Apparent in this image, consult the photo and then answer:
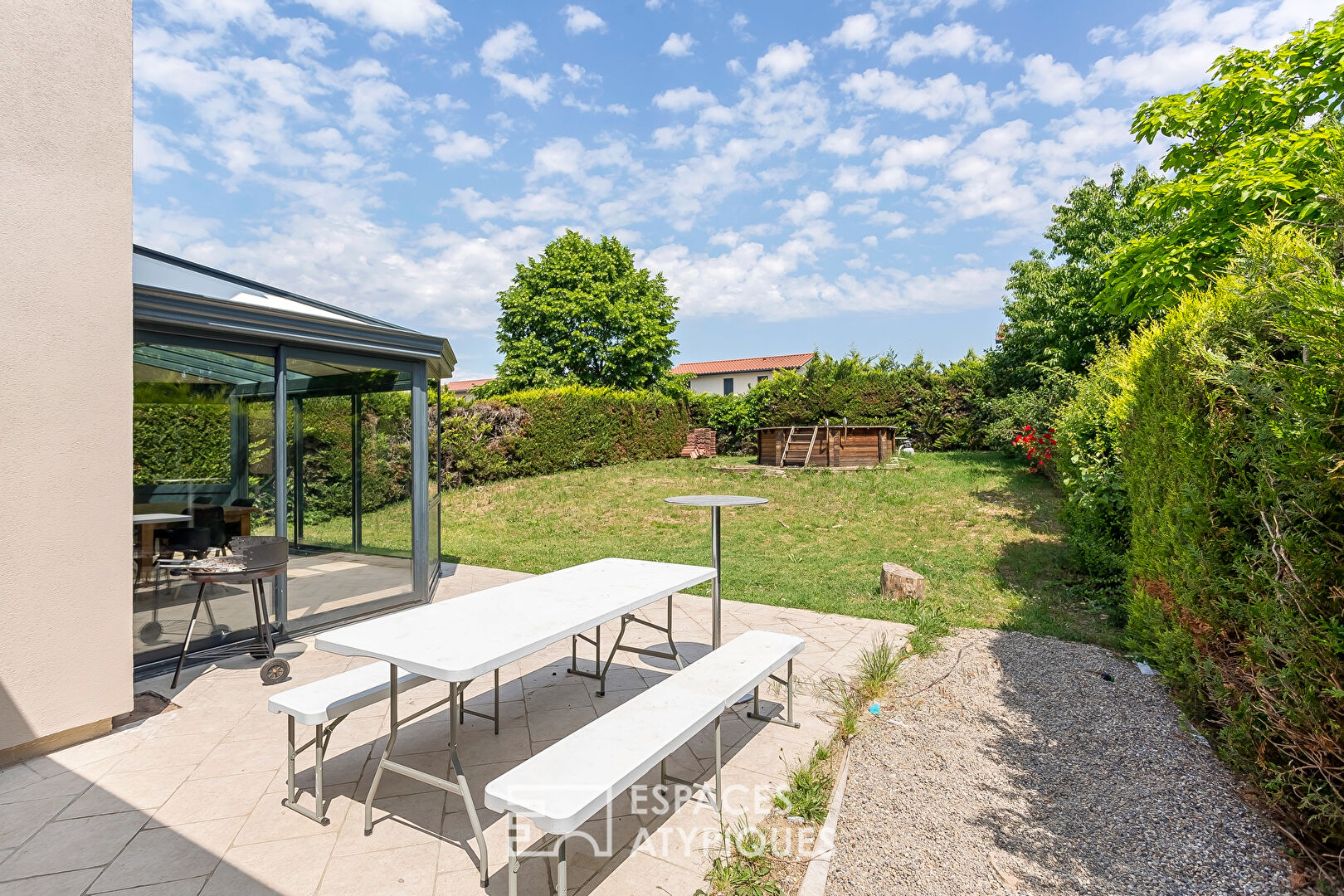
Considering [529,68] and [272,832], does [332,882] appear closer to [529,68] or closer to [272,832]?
[272,832]

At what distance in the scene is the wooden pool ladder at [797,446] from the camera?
16078mm

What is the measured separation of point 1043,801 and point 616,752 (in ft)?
6.98

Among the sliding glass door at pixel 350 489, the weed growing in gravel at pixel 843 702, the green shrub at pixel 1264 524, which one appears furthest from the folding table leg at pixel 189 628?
the green shrub at pixel 1264 524

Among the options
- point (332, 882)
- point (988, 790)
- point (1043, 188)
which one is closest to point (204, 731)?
point (332, 882)

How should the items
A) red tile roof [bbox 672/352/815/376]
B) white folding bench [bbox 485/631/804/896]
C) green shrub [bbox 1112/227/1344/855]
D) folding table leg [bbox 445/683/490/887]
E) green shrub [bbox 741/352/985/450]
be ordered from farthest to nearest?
red tile roof [bbox 672/352/815/376] → green shrub [bbox 741/352/985/450] → folding table leg [bbox 445/683/490/887] → green shrub [bbox 1112/227/1344/855] → white folding bench [bbox 485/631/804/896]

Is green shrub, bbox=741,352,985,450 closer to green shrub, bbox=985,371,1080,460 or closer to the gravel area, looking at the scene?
green shrub, bbox=985,371,1080,460

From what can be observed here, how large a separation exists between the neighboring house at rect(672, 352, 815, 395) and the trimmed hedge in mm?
19766

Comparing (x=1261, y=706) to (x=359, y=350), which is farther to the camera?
(x=359, y=350)

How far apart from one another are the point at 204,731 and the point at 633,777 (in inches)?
120

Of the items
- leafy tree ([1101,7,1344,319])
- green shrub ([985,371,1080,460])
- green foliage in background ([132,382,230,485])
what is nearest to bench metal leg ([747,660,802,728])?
green foliage in background ([132,382,230,485])

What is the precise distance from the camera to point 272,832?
2.56m

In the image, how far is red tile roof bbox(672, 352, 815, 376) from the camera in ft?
131

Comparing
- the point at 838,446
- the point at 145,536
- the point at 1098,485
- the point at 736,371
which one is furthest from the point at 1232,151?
the point at 736,371

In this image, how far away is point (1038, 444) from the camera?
11703mm
